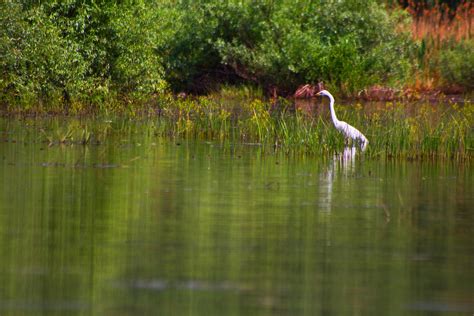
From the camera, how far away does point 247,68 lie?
34562 mm

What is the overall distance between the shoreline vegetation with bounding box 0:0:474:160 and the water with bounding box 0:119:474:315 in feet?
9.65

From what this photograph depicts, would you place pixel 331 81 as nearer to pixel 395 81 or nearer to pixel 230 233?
pixel 395 81

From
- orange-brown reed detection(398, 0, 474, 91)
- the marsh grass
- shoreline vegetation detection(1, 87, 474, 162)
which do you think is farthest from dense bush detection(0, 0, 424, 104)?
the marsh grass

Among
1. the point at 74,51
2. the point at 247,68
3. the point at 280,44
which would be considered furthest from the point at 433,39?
the point at 74,51

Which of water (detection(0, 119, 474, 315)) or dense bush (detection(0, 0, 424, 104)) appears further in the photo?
dense bush (detection(0, 0, 424, 104))

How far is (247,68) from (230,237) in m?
24.7

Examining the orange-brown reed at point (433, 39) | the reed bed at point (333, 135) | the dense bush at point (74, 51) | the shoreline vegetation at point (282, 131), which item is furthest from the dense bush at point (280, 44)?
the reed bed at point (333, 135)

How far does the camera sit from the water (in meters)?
7.75

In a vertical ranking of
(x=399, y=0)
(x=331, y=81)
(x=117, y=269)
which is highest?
(x=399, y=0)

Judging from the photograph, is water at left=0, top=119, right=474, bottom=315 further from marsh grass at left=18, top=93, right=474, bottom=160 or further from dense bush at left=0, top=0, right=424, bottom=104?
dense bush at left=0, top=0, right=424, bottom=104

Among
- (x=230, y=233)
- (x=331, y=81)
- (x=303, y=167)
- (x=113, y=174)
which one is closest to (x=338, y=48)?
(x=331, y=81)

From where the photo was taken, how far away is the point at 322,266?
891cm

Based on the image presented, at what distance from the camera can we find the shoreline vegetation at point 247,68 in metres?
20.4

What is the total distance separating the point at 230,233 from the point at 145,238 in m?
0.79
